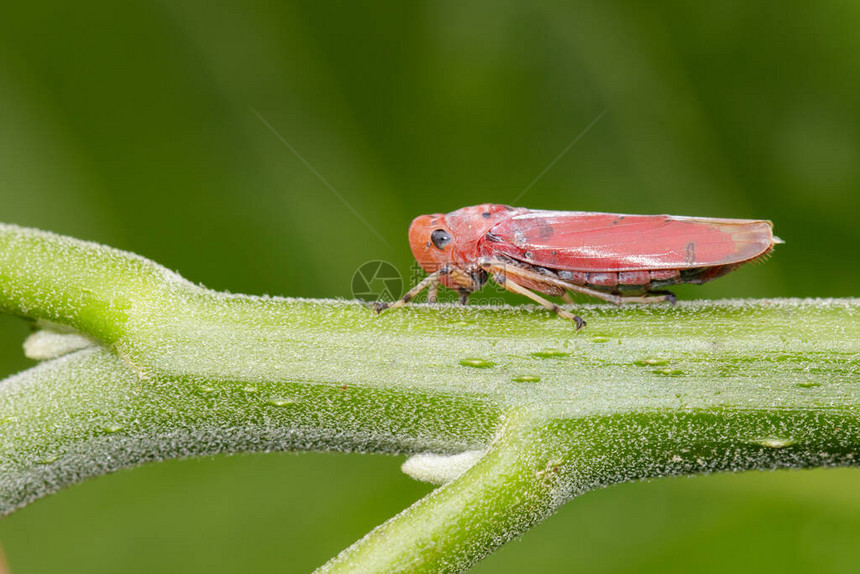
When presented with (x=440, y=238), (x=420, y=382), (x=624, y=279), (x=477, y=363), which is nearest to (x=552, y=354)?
(x=477, y=363)

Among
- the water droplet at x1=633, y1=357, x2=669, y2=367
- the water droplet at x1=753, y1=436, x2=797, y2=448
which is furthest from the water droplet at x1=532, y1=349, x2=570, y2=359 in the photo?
the water droplet at x1=753, y1=436, x2=797, y2=448

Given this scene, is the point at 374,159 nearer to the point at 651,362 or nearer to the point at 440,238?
the point at 440,238

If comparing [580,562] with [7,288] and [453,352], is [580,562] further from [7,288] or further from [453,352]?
[7,288]

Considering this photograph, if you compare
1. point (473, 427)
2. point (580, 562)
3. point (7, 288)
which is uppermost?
point (7, 288)

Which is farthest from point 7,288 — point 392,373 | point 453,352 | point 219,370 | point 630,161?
point 630,161

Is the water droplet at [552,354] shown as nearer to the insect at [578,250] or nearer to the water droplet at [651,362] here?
the water droplet at [651,362]
